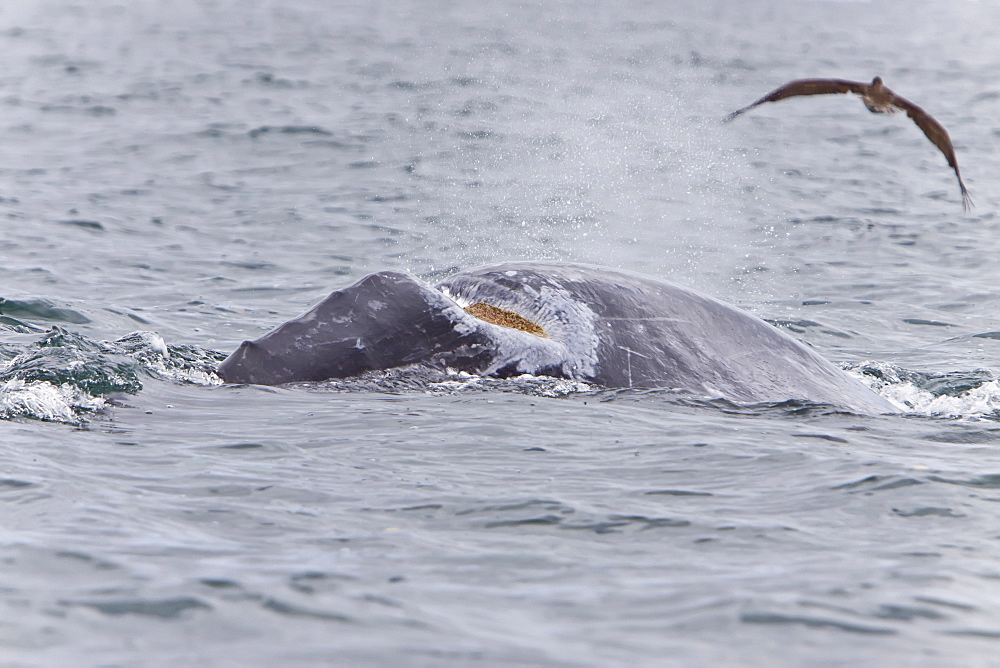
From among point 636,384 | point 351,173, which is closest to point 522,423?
point 636,384

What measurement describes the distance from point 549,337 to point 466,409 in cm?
62

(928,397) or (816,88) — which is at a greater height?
(816,88)

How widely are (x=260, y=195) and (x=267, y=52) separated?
16234 millimetres

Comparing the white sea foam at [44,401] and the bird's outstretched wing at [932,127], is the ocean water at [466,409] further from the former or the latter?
the bird's outstretched wing at [932,127]

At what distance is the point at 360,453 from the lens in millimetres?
5859

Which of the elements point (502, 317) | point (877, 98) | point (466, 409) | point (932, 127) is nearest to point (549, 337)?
point (502, 317)

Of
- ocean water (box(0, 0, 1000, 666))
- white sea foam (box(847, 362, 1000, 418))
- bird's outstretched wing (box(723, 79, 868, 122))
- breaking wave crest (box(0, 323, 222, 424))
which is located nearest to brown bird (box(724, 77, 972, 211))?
bird's outstretched wing (box(723, 79, 868, 122))

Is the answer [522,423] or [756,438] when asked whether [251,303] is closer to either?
[522,423]

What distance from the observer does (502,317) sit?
6.96m

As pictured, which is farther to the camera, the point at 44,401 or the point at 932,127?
the point at 932,127

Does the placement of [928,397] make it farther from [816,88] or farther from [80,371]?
[80,371]

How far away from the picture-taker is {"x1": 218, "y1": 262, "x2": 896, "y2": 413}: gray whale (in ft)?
21.8

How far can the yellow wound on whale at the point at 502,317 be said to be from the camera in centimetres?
686

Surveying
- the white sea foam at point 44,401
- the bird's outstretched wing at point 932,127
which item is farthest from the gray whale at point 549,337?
the bird's outstretched wing at point 932,127
